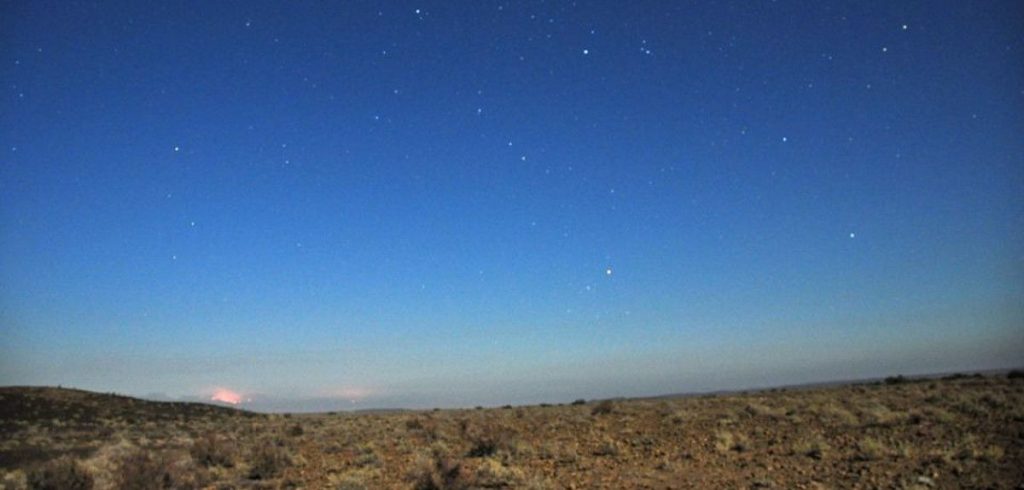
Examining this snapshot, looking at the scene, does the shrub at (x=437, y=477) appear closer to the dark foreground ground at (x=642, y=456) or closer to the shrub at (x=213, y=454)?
the dark foreground ground at (x=642, y=456)

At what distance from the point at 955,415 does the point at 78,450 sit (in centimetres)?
3283

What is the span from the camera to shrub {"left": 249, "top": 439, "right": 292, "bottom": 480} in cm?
1684

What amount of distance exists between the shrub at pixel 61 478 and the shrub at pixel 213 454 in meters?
3.27

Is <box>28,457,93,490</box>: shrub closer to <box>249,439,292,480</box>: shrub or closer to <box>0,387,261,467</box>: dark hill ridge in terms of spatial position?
<box>249,439,292,480</box>: shrub

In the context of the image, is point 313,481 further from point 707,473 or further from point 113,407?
point 113,407

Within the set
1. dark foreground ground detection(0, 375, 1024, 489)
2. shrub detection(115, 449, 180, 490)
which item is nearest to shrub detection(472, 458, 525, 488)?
dark foreground ground detection(0, 375, 1024, 489)

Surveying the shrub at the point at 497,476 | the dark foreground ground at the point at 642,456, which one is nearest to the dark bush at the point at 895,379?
the dark foreground ground at the point at 642,456

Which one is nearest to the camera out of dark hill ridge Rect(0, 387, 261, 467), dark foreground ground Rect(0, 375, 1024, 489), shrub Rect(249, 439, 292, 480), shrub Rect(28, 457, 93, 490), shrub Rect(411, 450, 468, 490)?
dark foreground ground Rect(0, 375, 1024, 489)

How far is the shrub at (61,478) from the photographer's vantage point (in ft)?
51.3

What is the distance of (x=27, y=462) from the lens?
2272 cm

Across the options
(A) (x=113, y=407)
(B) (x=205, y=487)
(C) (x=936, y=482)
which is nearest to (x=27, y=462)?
(B) (x=205, y=487)

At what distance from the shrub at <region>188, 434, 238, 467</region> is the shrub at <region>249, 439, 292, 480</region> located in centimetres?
89

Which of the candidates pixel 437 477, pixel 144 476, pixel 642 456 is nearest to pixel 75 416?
pixel 144 476

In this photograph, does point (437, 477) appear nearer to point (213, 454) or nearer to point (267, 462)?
point (267, 462)
